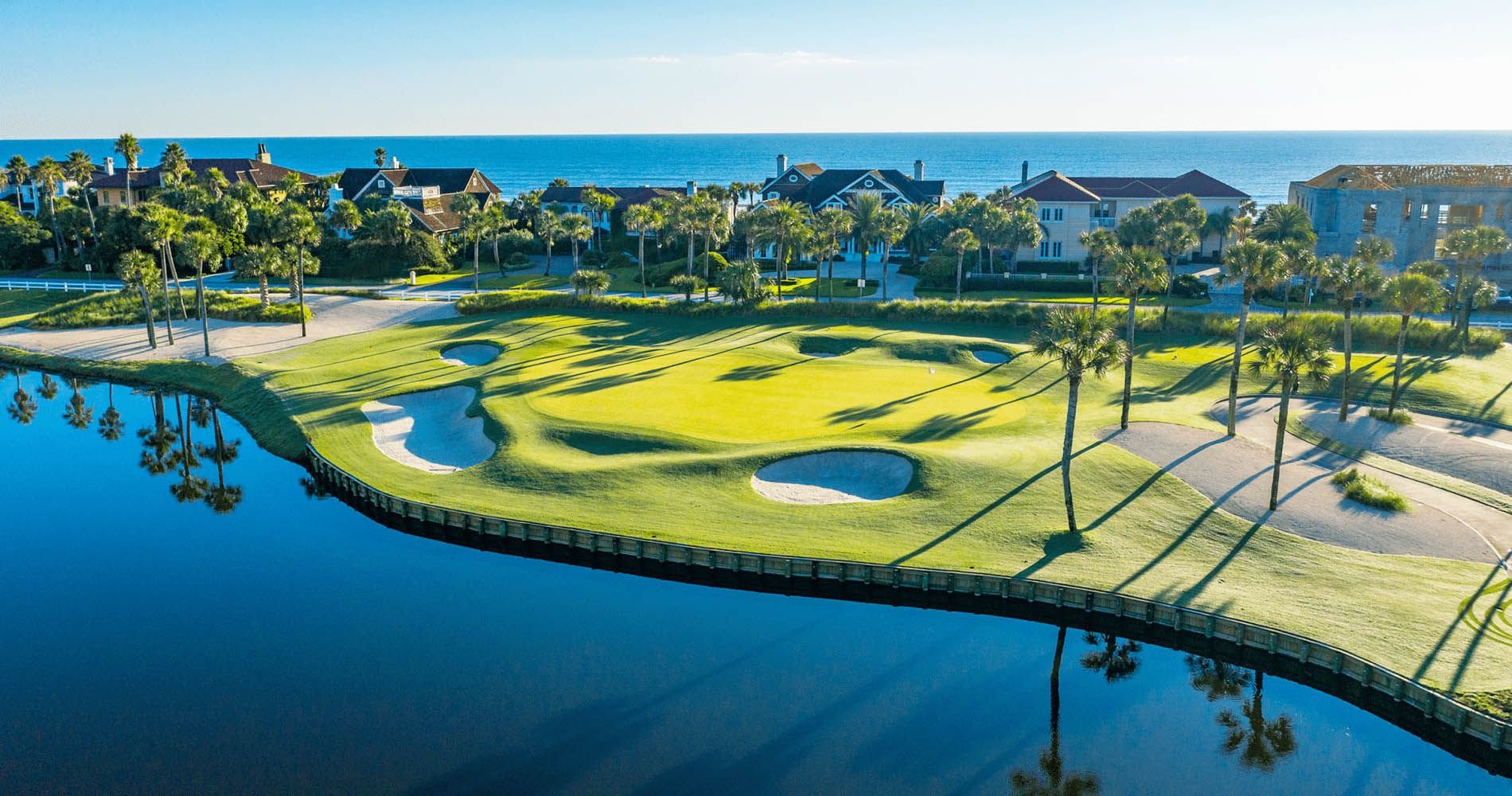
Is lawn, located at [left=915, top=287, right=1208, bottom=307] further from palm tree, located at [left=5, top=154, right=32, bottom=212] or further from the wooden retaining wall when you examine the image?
palm tree, located at [left=5, top=154, right=32, bottom=212]

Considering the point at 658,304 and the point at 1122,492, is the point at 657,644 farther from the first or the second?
the point at 658,304

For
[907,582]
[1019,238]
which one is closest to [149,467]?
[907,582]

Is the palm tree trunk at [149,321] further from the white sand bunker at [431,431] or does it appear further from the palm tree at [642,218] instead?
the palm tree at [642,218]

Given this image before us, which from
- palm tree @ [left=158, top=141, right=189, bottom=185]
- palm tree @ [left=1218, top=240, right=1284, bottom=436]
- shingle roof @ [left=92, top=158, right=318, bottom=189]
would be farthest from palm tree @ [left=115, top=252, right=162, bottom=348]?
palm tree @ [left=1218, top=240, right=1284, bottom=436]

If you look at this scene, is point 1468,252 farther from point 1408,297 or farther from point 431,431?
point 431,431

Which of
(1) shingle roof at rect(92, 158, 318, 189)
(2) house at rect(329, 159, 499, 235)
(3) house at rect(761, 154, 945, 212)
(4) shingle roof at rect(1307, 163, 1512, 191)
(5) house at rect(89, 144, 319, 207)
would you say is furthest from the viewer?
(1) shingle roof at rect(92, 158, 318, 189)

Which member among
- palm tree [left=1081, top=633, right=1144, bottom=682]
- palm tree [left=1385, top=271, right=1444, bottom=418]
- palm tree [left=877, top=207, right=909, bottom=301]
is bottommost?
palm tree [left=1081, top=633, right=1144, bottom=682]

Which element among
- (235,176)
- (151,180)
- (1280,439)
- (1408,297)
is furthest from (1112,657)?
(151,180)
